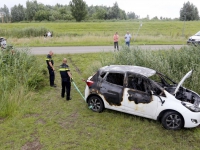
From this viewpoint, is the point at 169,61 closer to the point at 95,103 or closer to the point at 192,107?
the point at 192,107

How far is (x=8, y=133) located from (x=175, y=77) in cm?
688

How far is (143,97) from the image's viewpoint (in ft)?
22.9

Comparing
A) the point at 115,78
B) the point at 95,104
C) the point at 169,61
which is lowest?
the point at 95,104

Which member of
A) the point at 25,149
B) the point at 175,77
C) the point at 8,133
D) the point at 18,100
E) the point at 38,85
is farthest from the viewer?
the point at 38,85

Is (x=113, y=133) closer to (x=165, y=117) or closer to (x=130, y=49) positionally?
(x=165, y=117)

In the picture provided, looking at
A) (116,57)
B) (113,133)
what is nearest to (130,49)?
(116,57)

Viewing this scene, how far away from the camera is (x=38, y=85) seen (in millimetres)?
10609

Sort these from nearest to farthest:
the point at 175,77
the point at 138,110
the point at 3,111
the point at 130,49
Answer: the point at 138,110 < the point at 3,111 < the point at 175,77 < the point at 130,49

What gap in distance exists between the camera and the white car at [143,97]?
6.55 metres

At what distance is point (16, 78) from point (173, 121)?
715 centimetres

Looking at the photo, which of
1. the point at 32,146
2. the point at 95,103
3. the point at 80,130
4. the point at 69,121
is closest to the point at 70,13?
the point at 95,103

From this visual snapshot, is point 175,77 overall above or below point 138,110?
above

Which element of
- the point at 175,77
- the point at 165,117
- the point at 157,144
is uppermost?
the point at 175,77

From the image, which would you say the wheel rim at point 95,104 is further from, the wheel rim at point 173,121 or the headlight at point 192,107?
the headlight at point 192,107
